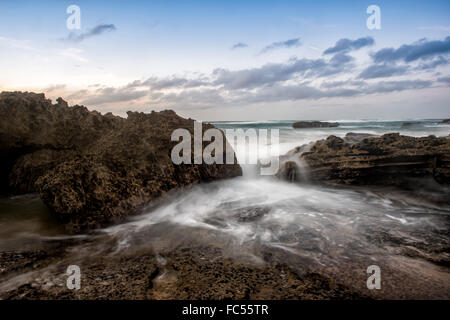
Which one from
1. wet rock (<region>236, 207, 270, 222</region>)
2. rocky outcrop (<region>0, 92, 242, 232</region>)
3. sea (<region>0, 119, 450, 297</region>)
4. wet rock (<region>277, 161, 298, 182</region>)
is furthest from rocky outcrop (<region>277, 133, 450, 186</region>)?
wet rock (<region>236, 207, 270, 222</region>)

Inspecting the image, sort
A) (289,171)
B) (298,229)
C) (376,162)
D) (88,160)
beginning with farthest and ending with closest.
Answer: (289,171)
(376,162)
(88,160)
(298,229)

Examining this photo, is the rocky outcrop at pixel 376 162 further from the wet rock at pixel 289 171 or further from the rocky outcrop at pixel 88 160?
the rocky outcrop at pixel 88 160

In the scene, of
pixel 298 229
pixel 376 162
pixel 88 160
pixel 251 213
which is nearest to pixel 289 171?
pixel 376 162

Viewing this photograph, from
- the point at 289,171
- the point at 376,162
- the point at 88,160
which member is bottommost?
the point at 289,171

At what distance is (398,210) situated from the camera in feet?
15.2

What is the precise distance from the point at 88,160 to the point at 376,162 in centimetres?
636

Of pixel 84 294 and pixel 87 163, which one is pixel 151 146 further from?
pixel 84 294

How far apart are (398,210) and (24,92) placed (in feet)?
31.0

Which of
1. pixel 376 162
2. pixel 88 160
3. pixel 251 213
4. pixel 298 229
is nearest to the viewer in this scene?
pixel 298 229

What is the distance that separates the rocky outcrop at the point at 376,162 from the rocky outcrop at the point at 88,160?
2022mm

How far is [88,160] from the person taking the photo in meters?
4.25

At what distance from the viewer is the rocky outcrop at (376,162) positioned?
5.89 meters

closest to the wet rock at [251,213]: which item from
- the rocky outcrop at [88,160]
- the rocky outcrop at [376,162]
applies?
the rocky outcrop at [88,160]

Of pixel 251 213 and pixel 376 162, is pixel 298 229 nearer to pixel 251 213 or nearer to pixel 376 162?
pixel 251 213
